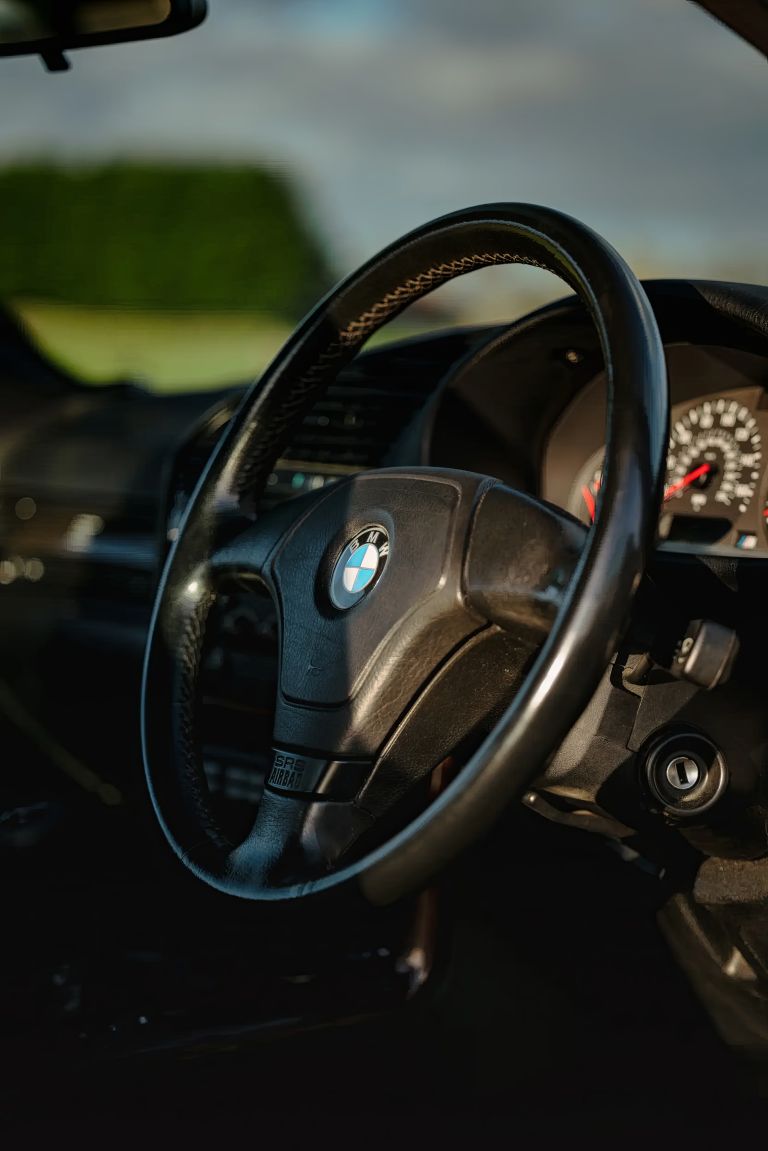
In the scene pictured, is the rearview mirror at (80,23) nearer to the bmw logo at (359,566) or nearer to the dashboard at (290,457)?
the dashboard at (290,457)

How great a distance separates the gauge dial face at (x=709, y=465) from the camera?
212 cm

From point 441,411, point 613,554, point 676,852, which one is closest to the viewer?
point 613,554

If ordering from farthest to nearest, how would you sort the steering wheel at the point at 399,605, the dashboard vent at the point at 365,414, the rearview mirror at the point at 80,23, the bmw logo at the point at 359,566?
the dashboard vent at the point at 365,414
the rearview mirror at the point at 80,23
the bmw logo at the point at 359,566
the steering wheel at the point at 399,605

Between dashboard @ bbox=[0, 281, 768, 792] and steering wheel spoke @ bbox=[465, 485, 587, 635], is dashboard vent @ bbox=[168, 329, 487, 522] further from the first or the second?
steering wheel spoke @ bbox=[465, 485, 587, 635]

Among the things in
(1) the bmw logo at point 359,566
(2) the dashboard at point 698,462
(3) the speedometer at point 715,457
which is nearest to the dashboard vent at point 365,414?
(2) the dashboard at point 698,462

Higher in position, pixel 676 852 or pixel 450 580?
pixel 450 580

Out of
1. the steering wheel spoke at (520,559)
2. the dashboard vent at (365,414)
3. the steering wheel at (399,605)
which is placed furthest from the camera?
the dashboard vent at (365,414)

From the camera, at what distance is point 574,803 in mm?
1548

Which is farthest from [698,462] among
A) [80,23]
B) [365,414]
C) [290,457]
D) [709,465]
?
[80,23]

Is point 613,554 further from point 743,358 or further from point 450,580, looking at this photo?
point 743,358

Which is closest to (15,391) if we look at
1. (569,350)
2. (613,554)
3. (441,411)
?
(441,411)

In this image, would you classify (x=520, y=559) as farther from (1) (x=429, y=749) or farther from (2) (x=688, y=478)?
(2) (x=688, y=478)

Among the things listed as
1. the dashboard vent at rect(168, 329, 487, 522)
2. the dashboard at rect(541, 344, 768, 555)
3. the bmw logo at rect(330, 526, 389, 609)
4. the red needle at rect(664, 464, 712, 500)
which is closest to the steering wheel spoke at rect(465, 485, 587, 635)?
the bmw logo at rect(330, 526, 389, 609)

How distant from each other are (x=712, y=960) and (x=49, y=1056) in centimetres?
90
